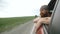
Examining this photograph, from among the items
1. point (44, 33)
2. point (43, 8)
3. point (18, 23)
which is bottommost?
point (18, 23)

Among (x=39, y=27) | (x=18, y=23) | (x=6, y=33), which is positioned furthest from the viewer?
(x=18, y=23)

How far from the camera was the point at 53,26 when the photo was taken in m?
4.30

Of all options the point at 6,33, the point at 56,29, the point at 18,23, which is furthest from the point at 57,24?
the point at 18,23

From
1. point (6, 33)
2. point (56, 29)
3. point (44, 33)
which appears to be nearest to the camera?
point (56, 29)

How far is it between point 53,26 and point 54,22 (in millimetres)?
64

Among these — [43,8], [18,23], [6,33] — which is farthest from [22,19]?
[43,8]

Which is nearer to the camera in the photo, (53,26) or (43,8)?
(53,26)

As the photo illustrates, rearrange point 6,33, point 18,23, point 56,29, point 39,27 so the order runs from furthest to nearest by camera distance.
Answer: point 18,23 → point 6,33 → point 39,27 → point 56,29

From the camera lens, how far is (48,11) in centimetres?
577

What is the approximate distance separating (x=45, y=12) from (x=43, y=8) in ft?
0.33

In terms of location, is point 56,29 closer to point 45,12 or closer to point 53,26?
point 53,26

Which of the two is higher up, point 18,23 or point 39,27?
point 39,27

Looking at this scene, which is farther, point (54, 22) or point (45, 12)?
point (45, 12)

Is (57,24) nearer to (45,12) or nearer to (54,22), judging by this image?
(54,22)
